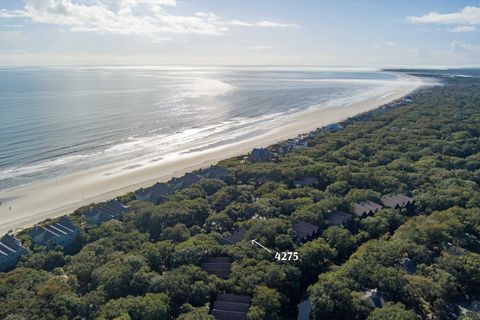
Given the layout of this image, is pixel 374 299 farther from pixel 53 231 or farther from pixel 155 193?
pixel 53 231

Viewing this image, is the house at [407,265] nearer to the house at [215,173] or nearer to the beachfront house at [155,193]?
the house at [215,173]

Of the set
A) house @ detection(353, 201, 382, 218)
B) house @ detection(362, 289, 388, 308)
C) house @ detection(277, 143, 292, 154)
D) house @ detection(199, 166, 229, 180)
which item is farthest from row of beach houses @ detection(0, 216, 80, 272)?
house @ detection(277, 143, 292, 154)

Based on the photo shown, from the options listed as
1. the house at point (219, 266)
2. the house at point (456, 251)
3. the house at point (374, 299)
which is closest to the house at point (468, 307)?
the house at point (456, 251)

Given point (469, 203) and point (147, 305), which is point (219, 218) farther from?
point (469, 203)

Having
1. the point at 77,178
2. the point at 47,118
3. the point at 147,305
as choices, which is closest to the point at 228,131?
the point at 77,178

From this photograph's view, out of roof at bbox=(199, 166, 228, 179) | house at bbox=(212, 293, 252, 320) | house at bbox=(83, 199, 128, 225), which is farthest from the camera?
roof at bbox=(199, 166, 228, 179)

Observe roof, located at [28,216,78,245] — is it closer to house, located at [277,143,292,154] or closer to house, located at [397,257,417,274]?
house, located at [397,257,417,274]
